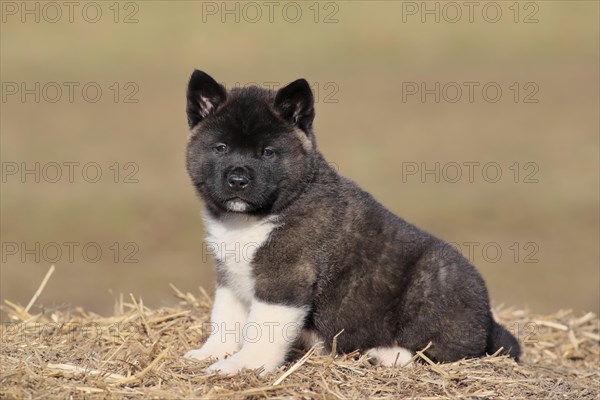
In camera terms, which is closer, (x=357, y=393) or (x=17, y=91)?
(x=357, y=393)

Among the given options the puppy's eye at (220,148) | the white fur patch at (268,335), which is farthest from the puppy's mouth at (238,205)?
the white fur patch at (268,335)

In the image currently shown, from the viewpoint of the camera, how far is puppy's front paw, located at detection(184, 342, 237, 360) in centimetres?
870

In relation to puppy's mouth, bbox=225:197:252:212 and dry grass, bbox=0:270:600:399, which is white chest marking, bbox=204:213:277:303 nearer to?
puppy's mouth, bbox=225:197:252:212

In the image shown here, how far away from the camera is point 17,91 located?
33750 mm

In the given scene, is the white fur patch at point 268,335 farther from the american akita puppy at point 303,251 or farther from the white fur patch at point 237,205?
the white fur patch at point 237,205

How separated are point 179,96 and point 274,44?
27.4 feet

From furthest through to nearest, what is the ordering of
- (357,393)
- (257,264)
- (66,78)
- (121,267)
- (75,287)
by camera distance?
(66,78) < (121,267) < (75,287) < (257,264) < (357,393)

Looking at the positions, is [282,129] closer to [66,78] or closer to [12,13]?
[66,78]

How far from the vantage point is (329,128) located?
2814 cm

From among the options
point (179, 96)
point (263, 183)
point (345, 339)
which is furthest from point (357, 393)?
point (179, 96)

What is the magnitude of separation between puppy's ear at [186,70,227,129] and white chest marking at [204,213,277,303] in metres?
0.95

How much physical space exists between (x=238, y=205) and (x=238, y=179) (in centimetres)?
27

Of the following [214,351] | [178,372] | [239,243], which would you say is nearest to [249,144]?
[239,243]

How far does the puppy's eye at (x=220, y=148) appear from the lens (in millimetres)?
8570
